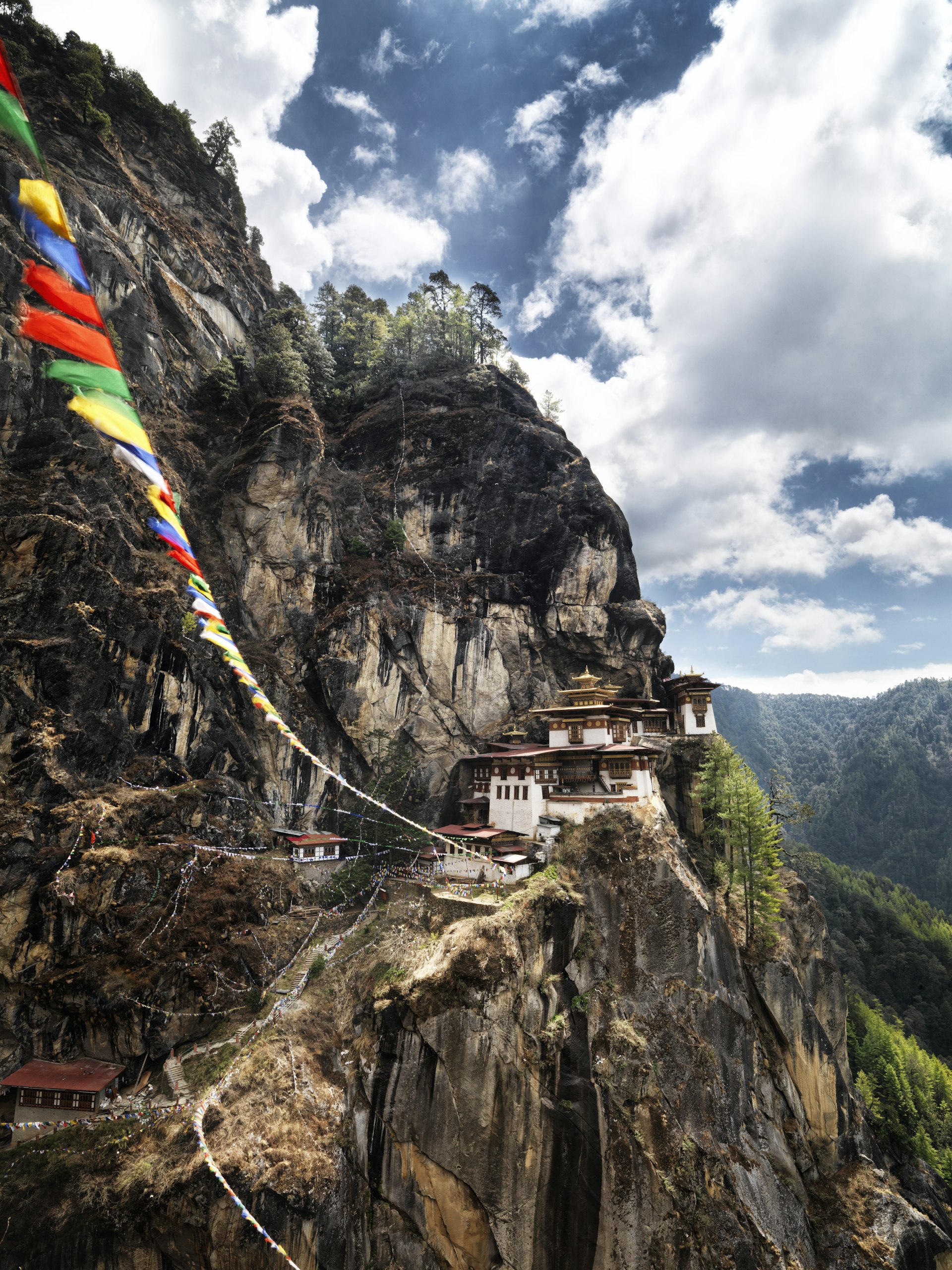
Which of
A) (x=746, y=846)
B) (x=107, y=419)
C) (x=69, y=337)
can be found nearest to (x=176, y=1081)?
(x=107, y=419)

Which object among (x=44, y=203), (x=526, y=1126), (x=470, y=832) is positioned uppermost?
(x=44, y=203)

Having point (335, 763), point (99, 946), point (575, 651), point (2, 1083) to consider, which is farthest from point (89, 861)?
point (575, 651)

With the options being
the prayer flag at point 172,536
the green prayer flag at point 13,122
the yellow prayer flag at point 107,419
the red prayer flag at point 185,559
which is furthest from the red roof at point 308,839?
the green prayer flag at point 13,122

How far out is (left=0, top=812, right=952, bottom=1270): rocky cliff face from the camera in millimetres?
16703

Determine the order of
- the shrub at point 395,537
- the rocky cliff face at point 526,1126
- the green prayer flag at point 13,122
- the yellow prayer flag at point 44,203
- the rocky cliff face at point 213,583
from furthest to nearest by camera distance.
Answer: the shrub at point 395,537 < the rocky cliff face at point 213,583 < the rocky cliff face at point 526,1126 < the yellow prayer flag at point 44,203 < the green prayer flag at point 13,122

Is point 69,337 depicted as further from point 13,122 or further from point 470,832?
point 470,832

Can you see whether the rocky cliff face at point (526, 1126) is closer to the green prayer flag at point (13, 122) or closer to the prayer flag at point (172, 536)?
the prayer flag at point (172, 536)

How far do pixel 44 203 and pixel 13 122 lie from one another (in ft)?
2.71

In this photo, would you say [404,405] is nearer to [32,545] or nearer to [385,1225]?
[32,545]

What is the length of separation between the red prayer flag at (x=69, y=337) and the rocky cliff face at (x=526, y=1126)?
20704 mm

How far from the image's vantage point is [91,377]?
855cm

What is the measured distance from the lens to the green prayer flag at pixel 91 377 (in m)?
8.35

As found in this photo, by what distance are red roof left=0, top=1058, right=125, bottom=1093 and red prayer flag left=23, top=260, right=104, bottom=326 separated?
2301 cm

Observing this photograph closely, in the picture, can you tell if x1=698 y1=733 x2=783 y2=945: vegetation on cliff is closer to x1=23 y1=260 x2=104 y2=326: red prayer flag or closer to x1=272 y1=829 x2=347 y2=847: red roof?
x1=272 y1=829 x2=347 y2=847: red roof
